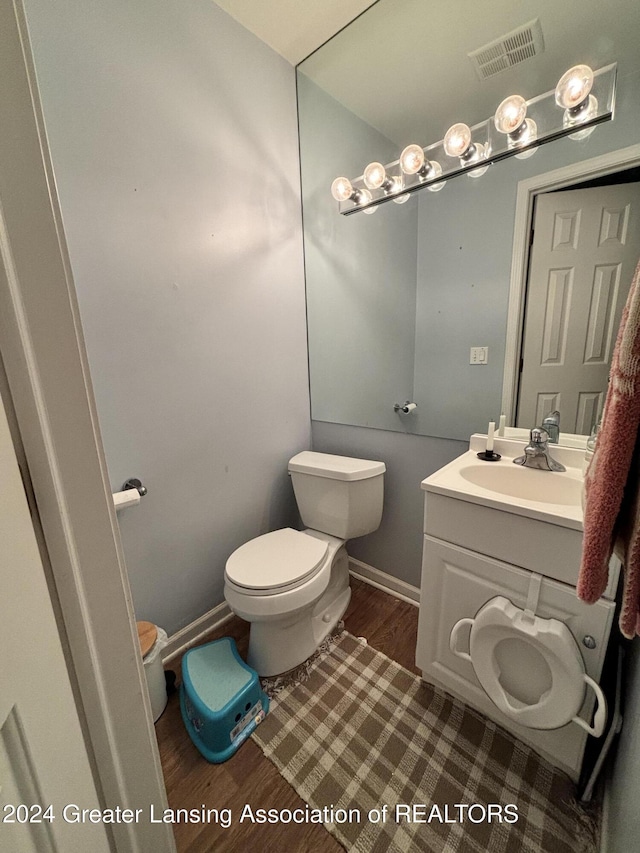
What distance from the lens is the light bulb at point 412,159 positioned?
4.21 ft

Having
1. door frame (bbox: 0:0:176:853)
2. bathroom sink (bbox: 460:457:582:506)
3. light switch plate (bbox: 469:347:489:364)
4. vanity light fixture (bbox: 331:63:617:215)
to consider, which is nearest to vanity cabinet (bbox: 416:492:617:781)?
bathroom sink (bbox: 460:457:582:506)

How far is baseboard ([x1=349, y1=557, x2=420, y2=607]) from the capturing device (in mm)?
1670

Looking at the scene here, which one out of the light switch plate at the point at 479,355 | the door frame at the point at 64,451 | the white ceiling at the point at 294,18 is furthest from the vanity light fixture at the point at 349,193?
the door frame at the point at 64,451


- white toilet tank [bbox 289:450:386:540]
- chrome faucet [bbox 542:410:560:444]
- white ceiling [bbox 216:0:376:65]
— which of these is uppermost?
white ceiling [bbox 216:0:376:65]

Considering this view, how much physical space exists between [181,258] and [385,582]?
1.81 m

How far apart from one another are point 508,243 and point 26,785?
1876mm

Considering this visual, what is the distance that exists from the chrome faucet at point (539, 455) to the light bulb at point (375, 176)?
1.23 m

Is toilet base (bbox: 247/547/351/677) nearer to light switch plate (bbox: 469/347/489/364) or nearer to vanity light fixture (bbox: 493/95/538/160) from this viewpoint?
light switch plate (bbox: 469/347/489/364)

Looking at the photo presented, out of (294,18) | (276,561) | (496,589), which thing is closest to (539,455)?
(496,589)

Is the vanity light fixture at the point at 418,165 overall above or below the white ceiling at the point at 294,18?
below

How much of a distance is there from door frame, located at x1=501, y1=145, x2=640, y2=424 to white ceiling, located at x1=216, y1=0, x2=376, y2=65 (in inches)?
38.4

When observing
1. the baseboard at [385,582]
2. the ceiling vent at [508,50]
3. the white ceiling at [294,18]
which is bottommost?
the baseboard at [385,582]

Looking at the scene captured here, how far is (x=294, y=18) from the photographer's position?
1.30 meters

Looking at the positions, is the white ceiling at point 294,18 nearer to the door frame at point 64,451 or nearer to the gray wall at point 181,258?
the gray wall at point 181,258
